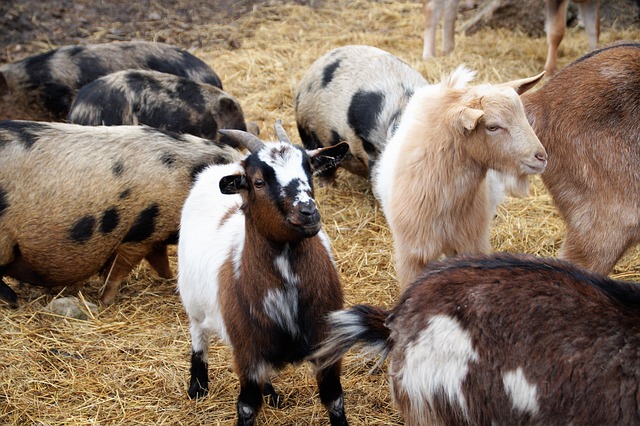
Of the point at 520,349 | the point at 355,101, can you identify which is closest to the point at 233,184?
the point at 520,349

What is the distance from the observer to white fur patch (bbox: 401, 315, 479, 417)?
307cm

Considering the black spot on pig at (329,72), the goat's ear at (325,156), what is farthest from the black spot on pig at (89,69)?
the goat's ear at (325,156)

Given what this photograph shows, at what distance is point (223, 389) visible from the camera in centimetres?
479

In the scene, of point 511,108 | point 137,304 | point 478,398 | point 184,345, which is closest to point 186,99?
point 137,304

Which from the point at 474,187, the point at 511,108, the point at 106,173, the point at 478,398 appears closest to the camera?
the point at 478,398

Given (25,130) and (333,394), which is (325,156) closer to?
(333,394)

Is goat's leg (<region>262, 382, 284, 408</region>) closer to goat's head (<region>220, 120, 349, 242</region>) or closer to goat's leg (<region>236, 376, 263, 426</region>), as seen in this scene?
goat's leg (<region>236, 376, 263, 426</region>)

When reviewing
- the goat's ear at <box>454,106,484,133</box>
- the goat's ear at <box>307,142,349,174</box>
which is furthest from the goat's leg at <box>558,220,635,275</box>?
the goat's ear at <box>307,142,349,174</box>

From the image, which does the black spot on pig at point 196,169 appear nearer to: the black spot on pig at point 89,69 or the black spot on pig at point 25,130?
the black spot on pig at point 25,130

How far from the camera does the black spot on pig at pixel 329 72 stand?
23.7 ft

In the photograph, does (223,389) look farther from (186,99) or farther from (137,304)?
(186,99)

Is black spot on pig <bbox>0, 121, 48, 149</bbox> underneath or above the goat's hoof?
above

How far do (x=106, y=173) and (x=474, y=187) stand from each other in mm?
2493

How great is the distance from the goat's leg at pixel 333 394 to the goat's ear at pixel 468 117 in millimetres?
1369
